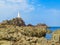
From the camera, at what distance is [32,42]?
2211 centimetres

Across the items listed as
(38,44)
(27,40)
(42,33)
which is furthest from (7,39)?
(42,33)

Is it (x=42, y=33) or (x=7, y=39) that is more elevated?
(x=7, y=39)

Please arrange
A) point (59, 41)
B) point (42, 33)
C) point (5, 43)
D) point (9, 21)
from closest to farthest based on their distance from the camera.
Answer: point (5, 43)
point (59, 41)
point (42, 33)
point (9, 21)

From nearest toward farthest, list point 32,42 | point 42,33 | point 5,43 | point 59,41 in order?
point 5,43 → point 32,42 → point 59,41 → point 42,33

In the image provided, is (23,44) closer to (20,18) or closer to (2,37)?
(2,37)

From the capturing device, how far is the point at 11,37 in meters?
23.1

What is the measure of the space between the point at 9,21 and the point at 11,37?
139ft

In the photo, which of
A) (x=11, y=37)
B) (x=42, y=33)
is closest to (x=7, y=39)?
(x=11, y=37)

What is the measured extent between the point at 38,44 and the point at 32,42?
1.34 meters

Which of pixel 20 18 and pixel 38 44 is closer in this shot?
pixel 38 44

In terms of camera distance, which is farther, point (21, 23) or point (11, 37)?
point (21, 23)

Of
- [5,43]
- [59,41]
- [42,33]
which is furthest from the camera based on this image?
[42,33]

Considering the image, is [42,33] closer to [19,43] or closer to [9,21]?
[9,21]

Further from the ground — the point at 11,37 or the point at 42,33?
the point at 11,37
